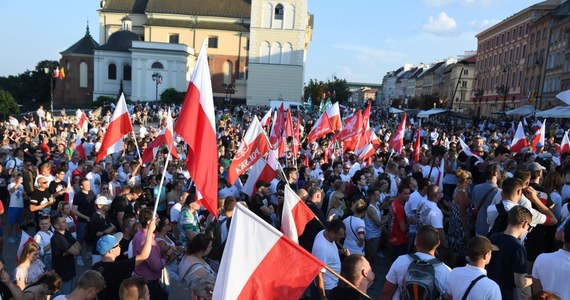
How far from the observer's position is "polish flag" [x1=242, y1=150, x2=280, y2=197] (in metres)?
8.77

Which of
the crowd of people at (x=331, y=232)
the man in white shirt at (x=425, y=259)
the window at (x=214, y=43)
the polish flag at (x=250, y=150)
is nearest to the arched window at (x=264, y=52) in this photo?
the window at (x=214, y=43)

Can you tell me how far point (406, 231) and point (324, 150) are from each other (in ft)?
26.0

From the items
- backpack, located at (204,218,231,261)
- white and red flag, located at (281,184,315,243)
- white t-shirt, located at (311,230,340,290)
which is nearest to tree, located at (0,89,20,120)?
backpack, located at (204,218,231,261)

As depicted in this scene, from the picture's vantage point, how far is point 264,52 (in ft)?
221

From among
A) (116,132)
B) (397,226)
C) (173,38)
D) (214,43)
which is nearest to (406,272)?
(397,226)

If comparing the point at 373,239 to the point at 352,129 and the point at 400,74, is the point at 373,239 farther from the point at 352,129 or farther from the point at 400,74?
the point at 400,74

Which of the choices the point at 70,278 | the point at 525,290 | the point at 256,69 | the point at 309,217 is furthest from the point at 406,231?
the point at 256,69

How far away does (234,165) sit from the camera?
8.72m

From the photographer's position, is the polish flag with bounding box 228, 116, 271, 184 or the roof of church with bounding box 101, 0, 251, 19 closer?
the polish flag with bounding box 228, 116, 271, 184

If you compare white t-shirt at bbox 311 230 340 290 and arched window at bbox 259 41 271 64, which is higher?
arched window at bbox 259 41 271 64

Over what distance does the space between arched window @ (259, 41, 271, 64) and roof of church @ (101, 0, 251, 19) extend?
9413 mm

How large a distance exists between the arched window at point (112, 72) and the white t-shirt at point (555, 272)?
6794cm

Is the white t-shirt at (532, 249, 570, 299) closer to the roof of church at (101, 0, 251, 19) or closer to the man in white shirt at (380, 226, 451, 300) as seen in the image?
the man in white shirt at (380, 226, 451, 300)

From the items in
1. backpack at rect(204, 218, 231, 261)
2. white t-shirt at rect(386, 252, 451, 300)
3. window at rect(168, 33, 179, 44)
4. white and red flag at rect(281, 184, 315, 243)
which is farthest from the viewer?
window at rect(168, 33, 179, 44)
